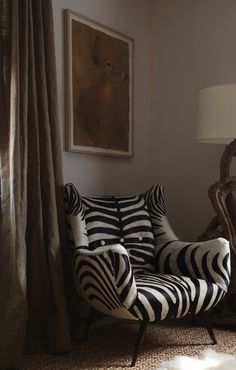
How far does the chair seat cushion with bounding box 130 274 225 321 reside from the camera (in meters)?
2.36

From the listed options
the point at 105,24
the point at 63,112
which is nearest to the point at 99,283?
the point at 63,112

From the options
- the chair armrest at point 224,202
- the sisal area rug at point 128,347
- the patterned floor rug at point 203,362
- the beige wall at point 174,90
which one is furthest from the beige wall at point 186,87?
the patterned floor rug at point 203,362

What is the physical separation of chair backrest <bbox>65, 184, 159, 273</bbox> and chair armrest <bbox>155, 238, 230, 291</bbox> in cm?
11

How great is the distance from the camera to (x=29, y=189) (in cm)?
256

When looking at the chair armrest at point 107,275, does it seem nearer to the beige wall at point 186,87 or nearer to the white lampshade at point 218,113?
the white lampshade at point 218,113

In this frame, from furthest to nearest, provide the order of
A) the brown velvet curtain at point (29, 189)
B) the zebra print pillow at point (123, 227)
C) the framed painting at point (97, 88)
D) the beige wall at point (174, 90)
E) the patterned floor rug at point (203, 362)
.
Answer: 1. the beige wall at point (174, 90)
2. the framed painting at point (97, 88)
3. the zebra print pillow at point (123, 227)
4. the brown velvet curtain at point (29, 189)
5. the patterned floor rug at point (203, 362)

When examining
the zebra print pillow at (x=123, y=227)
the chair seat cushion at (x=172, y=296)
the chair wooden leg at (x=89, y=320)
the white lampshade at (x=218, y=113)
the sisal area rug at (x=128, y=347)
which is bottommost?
the sisal area rug at (x=128, y=347)

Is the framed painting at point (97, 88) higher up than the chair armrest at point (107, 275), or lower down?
higher up

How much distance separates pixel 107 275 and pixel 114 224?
583 mm

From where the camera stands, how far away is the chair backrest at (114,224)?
9.05ft

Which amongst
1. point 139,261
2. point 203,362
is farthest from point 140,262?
point 203,362

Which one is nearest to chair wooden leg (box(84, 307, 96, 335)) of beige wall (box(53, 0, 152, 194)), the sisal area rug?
the sisal area rug

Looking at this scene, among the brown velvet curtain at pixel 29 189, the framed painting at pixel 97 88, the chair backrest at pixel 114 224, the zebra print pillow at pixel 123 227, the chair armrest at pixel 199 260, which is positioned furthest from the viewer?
the framed painting at pixel 97 88

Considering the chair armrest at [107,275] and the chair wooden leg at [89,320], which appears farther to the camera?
the chair wooden leg at [89,320]
